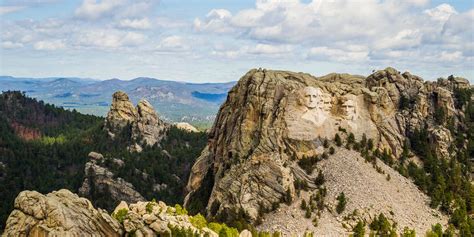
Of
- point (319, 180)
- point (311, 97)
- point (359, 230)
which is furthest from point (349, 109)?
point (359, 230)

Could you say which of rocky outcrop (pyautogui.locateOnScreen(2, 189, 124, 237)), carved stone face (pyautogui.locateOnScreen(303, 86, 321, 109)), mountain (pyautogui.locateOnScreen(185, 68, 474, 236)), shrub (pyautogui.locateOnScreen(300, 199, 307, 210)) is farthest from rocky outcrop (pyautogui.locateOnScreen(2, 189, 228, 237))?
carved stone face (pyautogui.locateOnScreen(303, 86, 321, 109))

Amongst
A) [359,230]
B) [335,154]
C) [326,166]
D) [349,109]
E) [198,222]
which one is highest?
[349,109]

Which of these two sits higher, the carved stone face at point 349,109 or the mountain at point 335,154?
the carved stone face at point 349,109

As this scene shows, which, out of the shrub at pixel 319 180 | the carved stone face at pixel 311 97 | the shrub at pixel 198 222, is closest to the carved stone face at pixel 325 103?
the carved stone face at pixel 311 97

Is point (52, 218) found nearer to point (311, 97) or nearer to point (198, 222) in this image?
point (198, 222)

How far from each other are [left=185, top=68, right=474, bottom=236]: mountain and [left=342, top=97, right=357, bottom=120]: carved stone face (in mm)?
221

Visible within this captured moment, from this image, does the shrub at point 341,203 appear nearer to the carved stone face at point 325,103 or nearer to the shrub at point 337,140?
the shrub at point 337,140

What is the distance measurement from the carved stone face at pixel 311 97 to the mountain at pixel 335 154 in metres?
0.21

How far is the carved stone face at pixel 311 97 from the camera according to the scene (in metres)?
116

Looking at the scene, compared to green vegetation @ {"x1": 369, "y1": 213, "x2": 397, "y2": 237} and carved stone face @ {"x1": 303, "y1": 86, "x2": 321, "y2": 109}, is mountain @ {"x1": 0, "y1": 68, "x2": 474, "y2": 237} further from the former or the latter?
carved stone face @ {"x1": 303, "y1": 86, "x2": 321, "y2": 109}

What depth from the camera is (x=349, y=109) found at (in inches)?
4759

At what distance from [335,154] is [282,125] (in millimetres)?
11991

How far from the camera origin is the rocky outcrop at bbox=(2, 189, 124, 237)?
218ft

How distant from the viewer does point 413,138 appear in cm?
13038
